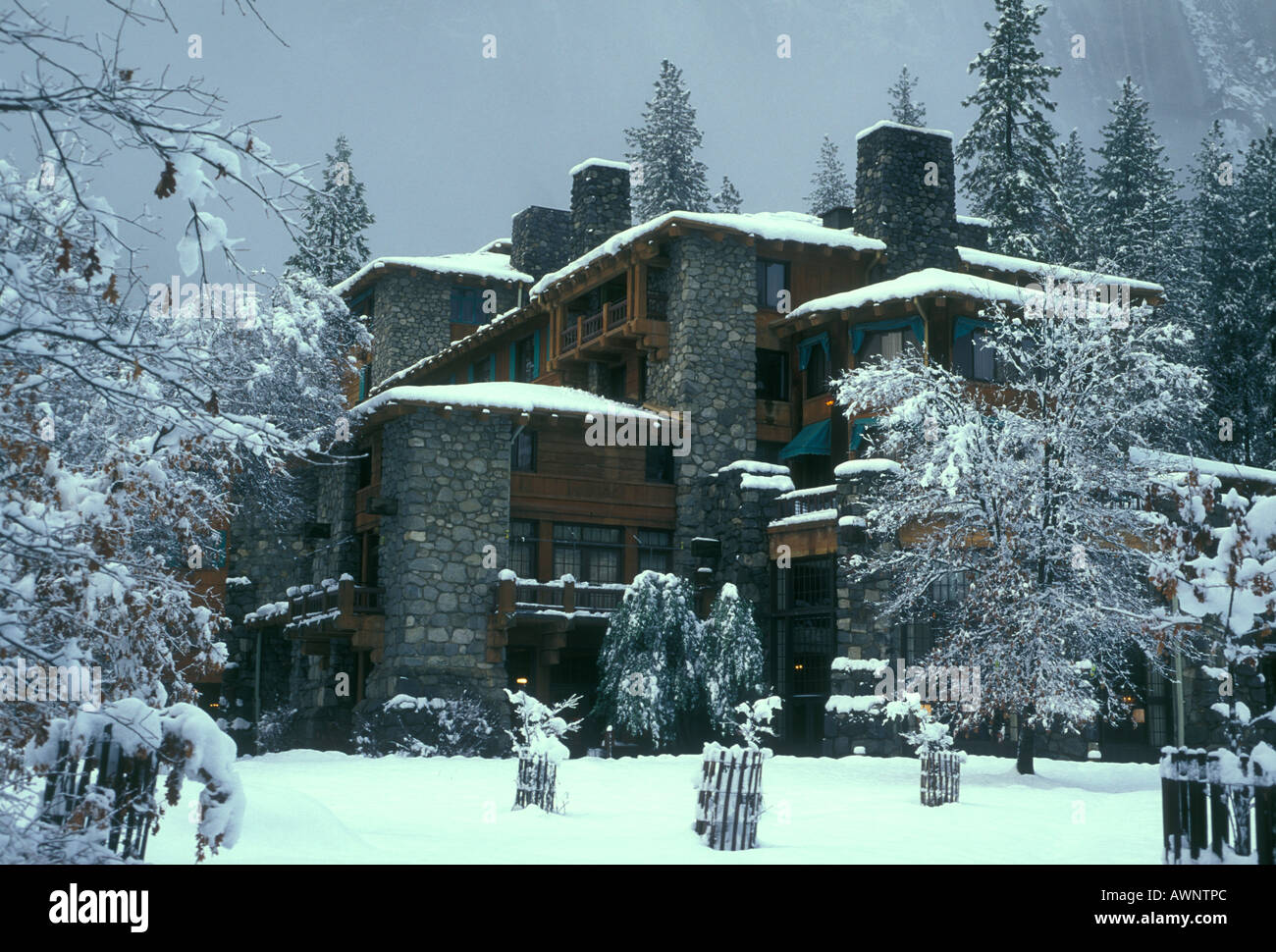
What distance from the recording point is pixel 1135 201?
50875mm

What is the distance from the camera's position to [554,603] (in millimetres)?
32031

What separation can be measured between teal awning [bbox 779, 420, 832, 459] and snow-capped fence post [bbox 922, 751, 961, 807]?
15467mm

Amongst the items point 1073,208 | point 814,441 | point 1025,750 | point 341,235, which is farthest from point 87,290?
point 1073,208

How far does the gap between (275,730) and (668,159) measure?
3087cm

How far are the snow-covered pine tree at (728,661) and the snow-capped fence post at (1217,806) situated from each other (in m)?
16.2

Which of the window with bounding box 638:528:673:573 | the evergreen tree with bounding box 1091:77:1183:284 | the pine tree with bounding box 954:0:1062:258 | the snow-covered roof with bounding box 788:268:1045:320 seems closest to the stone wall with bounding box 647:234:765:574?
the window with bounding box 638:528:673:573

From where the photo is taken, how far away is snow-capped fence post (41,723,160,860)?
9547 millimetres

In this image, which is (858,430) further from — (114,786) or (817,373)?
(114,786)

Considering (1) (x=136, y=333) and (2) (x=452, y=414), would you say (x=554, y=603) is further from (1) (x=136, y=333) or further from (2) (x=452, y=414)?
(1) (x=136, y=333)

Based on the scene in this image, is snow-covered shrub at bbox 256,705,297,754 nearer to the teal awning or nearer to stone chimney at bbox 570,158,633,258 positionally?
the teal awning

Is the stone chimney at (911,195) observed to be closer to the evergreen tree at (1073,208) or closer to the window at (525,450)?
the evergreen tree at (1073,208)
